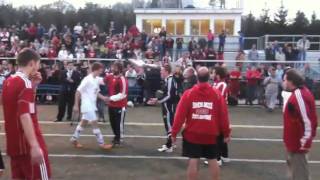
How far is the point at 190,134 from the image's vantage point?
7.59 meters

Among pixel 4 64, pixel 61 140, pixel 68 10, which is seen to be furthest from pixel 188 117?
pixel 68 10

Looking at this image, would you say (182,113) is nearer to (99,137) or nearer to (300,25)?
(99,137)

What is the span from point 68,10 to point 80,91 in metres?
66.1

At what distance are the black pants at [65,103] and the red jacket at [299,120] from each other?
33.9 ft

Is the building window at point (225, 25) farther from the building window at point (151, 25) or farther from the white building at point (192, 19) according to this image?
the building window at point (151, 25)

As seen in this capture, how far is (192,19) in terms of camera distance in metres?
39.2

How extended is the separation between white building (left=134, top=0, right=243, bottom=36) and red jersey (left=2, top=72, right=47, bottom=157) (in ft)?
111

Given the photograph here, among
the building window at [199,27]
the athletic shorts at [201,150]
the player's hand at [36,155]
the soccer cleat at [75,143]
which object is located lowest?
the soccer cleat at [75,143]

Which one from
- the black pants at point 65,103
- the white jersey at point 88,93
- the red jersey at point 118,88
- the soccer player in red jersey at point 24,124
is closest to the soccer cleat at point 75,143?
the white jersey at point 88,93

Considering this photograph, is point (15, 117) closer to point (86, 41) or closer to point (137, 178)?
point (137, 178)

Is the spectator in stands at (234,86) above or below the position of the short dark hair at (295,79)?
below

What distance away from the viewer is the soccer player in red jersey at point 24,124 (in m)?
5.09

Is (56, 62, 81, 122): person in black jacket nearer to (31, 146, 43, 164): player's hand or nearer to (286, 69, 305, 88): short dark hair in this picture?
(286, 69, 305, 88): short dark hair

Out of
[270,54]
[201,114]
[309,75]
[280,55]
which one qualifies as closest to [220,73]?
[201,114]
